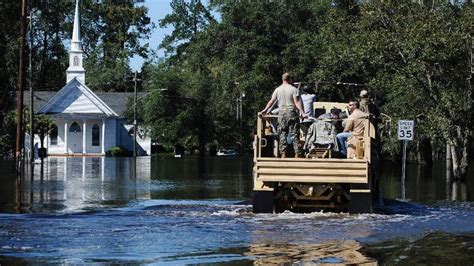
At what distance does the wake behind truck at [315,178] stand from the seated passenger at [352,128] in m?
0.20

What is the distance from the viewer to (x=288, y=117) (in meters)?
19.2

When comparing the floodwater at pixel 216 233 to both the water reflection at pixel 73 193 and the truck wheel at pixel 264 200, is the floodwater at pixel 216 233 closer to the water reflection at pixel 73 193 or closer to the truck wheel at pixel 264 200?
the water reflection at pixel 73 193

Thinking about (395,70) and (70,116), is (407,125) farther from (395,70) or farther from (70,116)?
(70,116)

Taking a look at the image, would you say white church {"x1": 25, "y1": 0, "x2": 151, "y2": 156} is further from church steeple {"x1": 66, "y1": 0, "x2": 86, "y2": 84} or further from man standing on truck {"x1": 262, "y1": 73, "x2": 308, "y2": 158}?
man standing on truck {"x1": 262, "y1": 73, "x2": 308, "y2": 158}

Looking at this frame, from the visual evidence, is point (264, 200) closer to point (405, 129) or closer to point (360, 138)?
point (360, 138)

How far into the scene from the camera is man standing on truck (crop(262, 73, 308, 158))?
756 inches

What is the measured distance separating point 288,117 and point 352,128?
1.45 metres

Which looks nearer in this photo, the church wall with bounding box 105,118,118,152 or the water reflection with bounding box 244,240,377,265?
the water reflection with bounding box 244,240,377,265

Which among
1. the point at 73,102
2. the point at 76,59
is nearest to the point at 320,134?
the point at 73,102

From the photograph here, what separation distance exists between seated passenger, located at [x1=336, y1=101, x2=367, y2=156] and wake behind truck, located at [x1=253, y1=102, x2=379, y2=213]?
7.8 inches

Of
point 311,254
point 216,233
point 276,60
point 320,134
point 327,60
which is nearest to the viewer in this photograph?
point 311,254

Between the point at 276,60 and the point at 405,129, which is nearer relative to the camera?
the point at 405,129

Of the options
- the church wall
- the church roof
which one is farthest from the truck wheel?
the church wall

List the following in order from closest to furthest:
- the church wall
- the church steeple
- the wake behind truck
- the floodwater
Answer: the floodwater
the wake behind truck
the church wall
the church steeple
